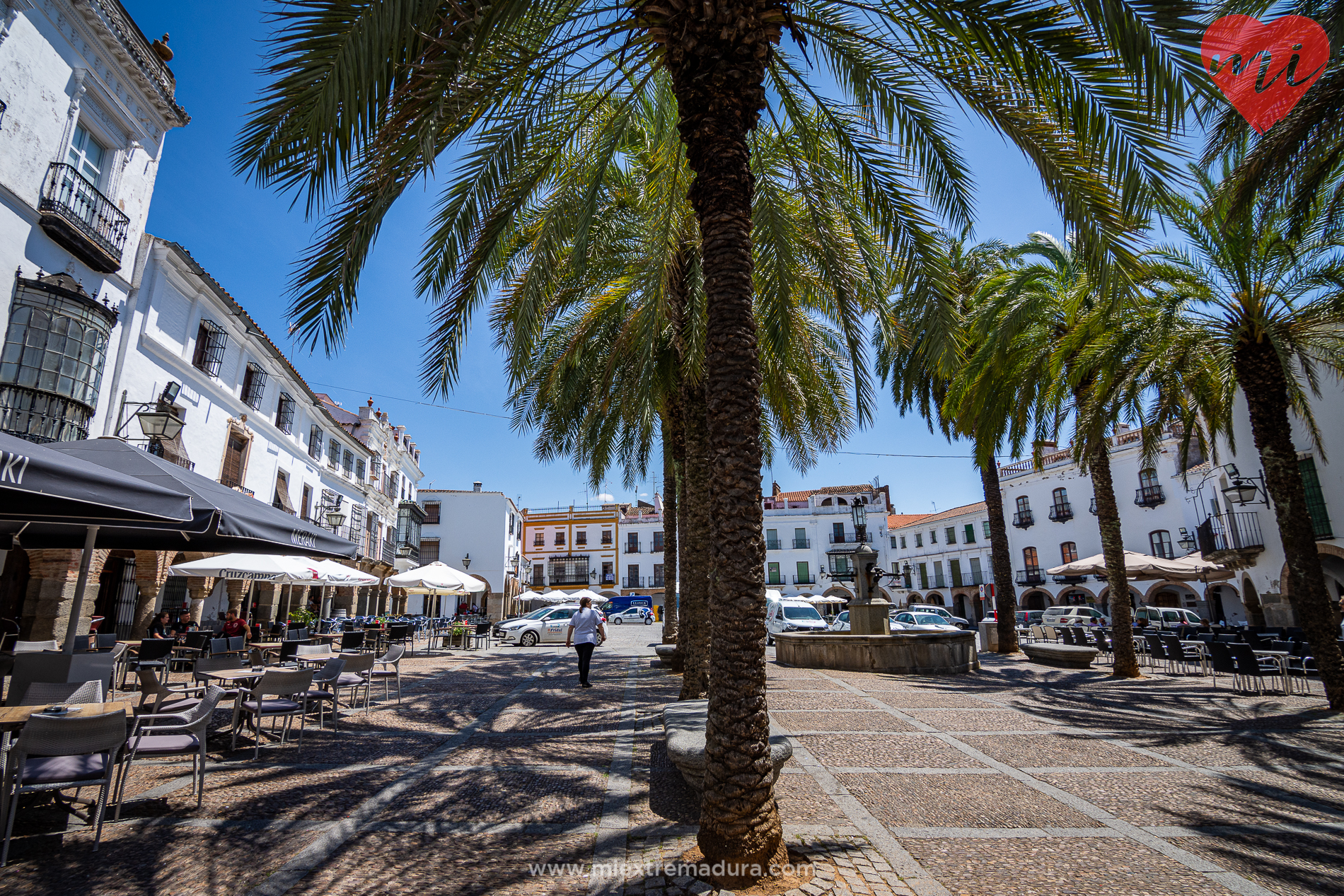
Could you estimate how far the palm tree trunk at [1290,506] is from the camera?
8.83m

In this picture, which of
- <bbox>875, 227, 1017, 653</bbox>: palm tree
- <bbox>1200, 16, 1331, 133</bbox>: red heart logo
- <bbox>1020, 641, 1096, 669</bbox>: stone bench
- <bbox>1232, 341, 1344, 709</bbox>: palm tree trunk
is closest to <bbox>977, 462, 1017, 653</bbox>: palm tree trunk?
<bbox>875, 227, 1017, 653</bbox>: palm tree

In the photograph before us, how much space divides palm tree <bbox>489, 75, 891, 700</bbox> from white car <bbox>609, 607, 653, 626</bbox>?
30.7 metres

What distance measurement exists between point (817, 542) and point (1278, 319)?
141 ft

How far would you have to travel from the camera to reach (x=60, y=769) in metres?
4.13

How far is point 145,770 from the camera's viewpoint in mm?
5785

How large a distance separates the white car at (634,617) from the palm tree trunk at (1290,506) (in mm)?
36857

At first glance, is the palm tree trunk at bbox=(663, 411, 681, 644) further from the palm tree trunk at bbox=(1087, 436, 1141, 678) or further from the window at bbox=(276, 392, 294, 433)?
the window at bbox=(276, 392, 294, 433)

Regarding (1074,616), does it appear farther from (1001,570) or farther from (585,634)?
(585,634)

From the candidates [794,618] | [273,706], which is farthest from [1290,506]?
[794,618]

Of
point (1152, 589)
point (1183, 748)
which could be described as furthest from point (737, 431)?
point (1152, 589)

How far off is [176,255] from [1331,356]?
77.8ft

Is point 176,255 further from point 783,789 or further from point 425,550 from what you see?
point 425,550

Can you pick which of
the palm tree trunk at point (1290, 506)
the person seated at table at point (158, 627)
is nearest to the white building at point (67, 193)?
the person seated at table at point (158, 627)

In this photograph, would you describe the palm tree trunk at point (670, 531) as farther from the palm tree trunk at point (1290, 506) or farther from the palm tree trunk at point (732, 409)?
the palm tree trunk at point (732, 409)
